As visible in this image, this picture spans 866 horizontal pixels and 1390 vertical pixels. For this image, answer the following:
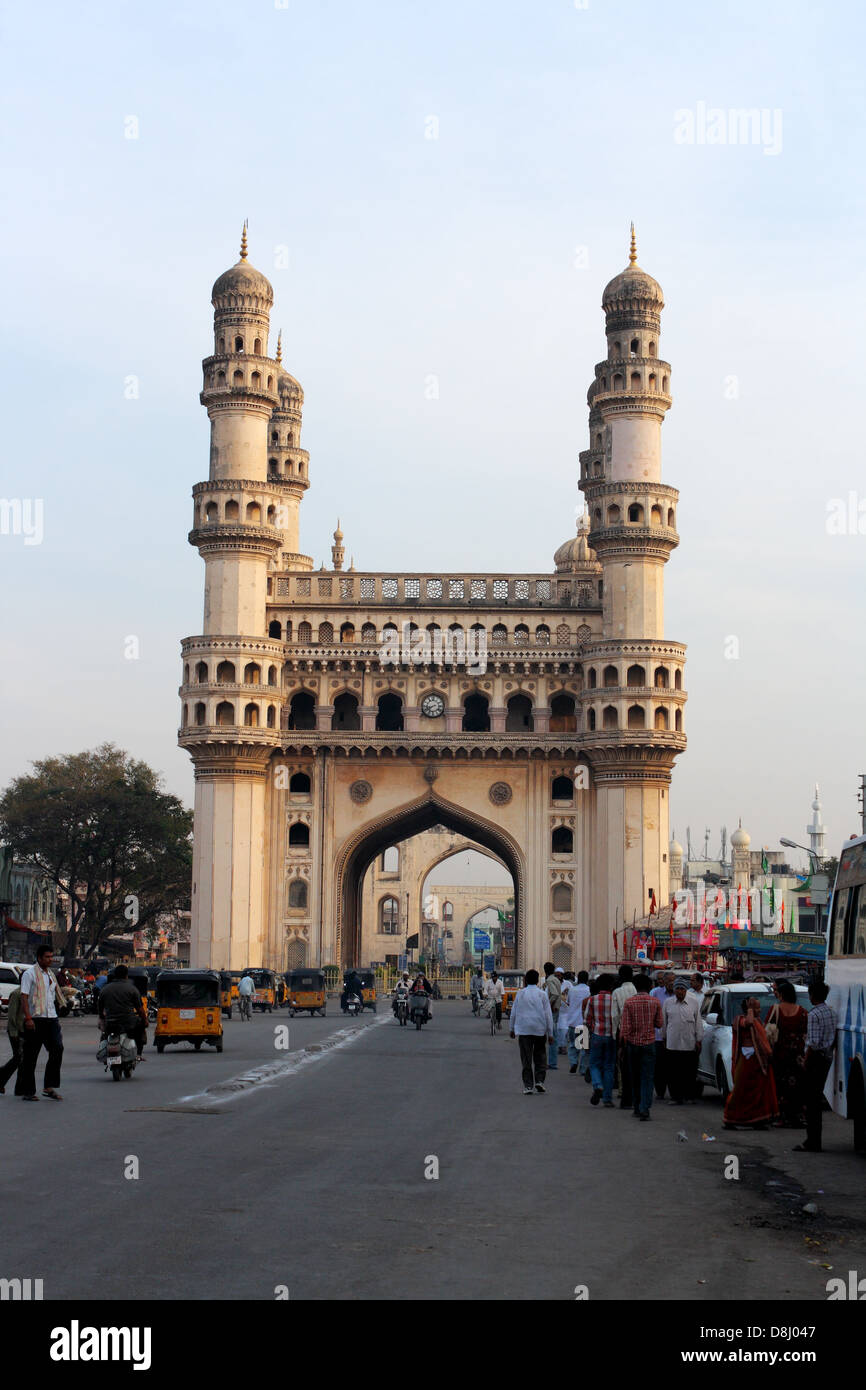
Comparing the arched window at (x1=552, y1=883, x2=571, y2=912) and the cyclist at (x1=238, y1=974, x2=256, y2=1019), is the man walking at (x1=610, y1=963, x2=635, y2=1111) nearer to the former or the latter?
the cyclist at (x1=238, y1=974, x2=256, y2=1019)

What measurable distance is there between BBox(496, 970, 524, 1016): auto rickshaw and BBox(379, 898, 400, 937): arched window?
2851 inches

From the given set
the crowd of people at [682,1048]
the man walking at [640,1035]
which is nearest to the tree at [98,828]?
the crowd of people at [682,1048]

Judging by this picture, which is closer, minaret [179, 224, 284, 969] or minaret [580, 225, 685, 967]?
minaret [580, 225, 685, 967]

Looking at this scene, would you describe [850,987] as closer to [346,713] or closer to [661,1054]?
[661,1054]

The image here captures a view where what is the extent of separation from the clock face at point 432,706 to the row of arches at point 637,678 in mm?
6101

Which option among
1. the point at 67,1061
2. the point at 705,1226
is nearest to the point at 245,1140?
the point at 705,1226

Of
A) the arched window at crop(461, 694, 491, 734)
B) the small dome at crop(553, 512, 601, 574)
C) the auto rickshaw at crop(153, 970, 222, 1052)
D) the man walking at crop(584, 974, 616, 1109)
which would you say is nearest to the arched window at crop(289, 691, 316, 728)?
the arched window at crop(461, 694, 491, 734)

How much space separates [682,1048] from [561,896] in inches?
1661

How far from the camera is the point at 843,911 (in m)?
15.4

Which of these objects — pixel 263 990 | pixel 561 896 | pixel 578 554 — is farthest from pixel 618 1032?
pixel 578 554

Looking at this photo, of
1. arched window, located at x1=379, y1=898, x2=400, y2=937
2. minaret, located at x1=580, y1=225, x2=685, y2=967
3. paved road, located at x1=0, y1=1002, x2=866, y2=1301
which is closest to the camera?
paved road, located at x1=0, y1=1002, x2=866, y2=1301

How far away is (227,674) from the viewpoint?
60.0m

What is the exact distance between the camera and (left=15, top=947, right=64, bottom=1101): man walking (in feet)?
57.8

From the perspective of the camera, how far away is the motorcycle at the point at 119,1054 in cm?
2016
